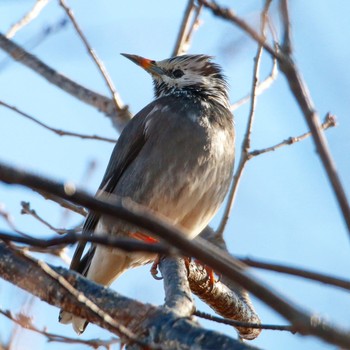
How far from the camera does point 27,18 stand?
6.25m

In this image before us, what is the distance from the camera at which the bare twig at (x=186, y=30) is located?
21.4ft

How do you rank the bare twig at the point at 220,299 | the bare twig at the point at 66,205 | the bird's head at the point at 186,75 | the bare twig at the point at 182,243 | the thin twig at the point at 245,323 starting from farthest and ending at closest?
1. the bird's head at the point at 186,75
2. the bare twig at the point at 66,205
3. the bare twig at the point at 220,299
4. the thin twig at the point at 245,323
5. the bare twig at the point at 182,243

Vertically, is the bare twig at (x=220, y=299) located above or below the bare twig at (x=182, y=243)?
above

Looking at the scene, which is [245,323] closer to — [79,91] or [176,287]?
[176,287]

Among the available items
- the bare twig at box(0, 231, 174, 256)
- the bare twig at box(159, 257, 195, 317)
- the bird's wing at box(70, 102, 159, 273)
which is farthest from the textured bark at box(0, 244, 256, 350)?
the bird's wing at box(70, 102, 159, 273)

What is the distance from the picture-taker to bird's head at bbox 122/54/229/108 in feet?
20.7

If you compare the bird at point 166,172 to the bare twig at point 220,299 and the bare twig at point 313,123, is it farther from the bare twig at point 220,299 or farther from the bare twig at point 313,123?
the bare twig at point 313,123

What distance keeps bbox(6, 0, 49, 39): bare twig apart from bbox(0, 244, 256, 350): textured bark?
11.7 feet

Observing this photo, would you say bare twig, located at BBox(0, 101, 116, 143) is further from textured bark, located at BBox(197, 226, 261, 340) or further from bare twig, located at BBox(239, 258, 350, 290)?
bare twig, located at BBox(239, 258, 350, 290)

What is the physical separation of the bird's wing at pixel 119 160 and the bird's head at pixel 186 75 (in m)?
0.60

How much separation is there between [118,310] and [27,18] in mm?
4123

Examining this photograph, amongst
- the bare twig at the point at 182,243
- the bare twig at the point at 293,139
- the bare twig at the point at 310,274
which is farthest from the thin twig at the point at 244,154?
the bare twig at the point at 182,243

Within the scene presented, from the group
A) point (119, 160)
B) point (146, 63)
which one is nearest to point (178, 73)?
point (146, 63)

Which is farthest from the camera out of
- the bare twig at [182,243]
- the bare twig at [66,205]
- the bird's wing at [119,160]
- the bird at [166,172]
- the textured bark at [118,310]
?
the bird's wing at [119,160]
